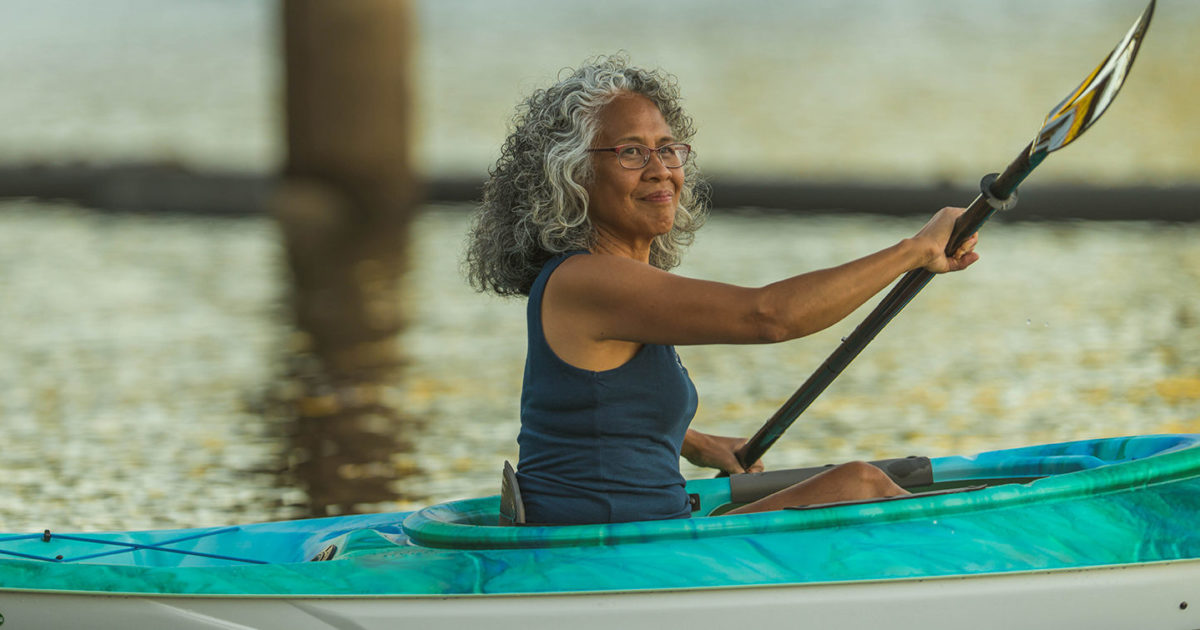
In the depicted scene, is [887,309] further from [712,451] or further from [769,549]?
[769,549]

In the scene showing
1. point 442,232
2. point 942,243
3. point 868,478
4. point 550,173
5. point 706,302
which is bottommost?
point 868,478

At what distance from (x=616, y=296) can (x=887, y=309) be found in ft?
2.50

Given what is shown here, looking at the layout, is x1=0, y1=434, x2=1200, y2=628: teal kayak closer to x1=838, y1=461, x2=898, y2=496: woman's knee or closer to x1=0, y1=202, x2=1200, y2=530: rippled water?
x1=838, y1=461, x2=898, y2=496: woman's knee

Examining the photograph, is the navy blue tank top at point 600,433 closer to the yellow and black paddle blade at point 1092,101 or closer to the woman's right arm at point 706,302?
the woman's right arm at point 706,302

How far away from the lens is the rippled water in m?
5.38

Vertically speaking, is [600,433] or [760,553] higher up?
[600,433]

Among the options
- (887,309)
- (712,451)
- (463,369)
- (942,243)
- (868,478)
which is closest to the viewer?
(942,243)

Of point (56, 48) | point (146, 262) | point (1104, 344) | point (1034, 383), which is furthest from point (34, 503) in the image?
point (56, 48)

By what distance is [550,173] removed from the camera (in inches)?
112

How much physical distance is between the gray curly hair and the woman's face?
2 centimetres

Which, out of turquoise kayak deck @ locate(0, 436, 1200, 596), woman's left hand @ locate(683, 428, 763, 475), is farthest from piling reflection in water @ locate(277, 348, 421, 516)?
turquoise kayak deck @ locate(0, 436, 1200, 596)

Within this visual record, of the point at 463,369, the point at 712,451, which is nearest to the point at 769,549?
the point at 712,451

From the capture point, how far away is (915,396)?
21.0 feet

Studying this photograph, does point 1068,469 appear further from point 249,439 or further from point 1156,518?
point 249,439
